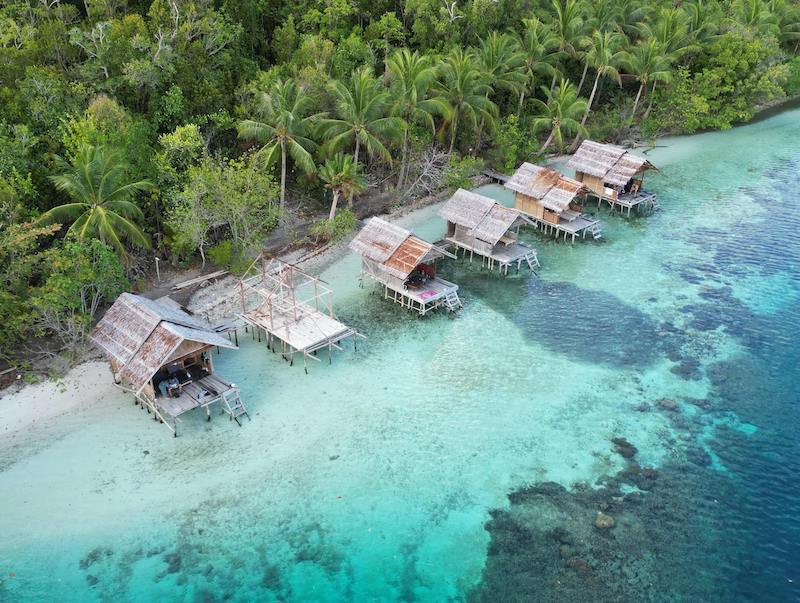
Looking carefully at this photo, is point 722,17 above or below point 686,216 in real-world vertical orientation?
above

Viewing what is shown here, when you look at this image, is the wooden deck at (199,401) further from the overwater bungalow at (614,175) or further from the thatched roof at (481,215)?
the overwater bungalow at (614,175)

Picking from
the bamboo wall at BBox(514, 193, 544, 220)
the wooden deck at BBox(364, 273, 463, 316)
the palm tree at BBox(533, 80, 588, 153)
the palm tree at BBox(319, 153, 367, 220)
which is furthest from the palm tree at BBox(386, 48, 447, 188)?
the wooden deck at BBox(364, 273, 463, 316)

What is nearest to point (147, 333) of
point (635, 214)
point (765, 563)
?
point (765, 563)

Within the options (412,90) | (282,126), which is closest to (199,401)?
(282,126)

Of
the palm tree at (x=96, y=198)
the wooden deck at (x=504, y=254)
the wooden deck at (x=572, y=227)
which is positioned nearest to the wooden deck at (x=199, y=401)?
the palm tree at (x=96, y=198)

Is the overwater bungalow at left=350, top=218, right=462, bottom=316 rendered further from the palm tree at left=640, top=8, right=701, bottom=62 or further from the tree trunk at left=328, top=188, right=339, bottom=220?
the palm tree at left=640, top=8, right=701, bottom=62

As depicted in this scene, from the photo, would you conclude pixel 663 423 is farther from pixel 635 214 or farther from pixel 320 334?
pixel 635 214
